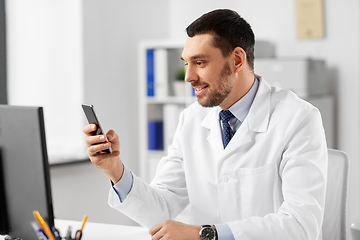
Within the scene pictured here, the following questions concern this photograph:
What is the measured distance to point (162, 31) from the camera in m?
3.81

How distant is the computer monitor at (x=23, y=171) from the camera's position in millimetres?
1197

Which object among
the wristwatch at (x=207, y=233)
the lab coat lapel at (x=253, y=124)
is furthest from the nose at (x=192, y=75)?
the wristwatch at (x=207, y=233)

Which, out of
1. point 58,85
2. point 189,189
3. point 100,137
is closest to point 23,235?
point 100,137

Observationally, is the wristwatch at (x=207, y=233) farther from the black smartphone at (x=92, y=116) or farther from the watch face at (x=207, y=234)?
the black smartphone at (x=92, y=116)

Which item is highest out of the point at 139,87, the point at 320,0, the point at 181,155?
the point at 320,0

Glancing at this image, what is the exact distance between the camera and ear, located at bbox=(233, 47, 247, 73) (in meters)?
1.58

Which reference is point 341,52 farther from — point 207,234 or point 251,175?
point 207,234

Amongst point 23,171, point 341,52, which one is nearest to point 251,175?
point 23,171

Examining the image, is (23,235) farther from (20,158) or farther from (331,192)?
(331,192)

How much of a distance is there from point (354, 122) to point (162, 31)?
1.54m

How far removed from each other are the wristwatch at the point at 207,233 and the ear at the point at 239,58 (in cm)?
53

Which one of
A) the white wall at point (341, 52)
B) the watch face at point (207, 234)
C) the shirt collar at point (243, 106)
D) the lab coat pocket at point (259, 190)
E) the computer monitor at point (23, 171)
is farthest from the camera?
the white wall at point (341, 52)

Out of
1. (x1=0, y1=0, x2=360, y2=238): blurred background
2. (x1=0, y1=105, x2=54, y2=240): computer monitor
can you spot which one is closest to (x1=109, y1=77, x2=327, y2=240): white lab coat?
(x1=0, y1=105, x2=54, y2=240): computer monitor

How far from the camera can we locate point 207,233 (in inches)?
51.5
